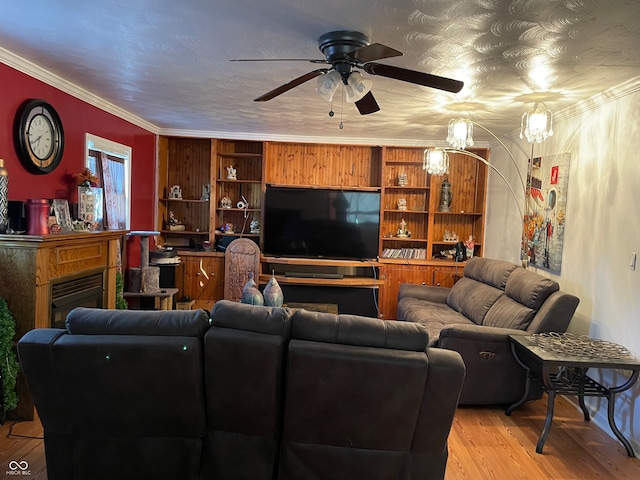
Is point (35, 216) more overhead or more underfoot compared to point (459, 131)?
more underfoot

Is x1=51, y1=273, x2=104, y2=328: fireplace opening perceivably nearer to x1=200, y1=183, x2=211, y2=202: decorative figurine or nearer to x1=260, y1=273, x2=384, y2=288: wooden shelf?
x1=260, y1=273, x2=384, y2=288: wooden shelf

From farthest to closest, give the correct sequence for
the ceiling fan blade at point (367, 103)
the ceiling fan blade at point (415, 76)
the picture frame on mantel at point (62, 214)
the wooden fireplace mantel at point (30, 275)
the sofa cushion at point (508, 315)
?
the sofa cushion at point (508, 315)
the picture frame on mantel at point (62, 214)
the wooden fireplace mantel at point (30, 275)
the ceiling fan blade at point (367, 103)
the ceiling fan blade at point (415, 76)

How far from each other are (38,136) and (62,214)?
2.03ft

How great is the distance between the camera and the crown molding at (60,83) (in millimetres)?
3160

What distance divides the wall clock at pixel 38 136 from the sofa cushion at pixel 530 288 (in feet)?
13.2

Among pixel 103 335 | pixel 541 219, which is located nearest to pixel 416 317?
pixel 541 219

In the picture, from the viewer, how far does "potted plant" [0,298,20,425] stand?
2.87 meters

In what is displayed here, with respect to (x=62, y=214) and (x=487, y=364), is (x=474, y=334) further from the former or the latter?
(x=62, y=214)

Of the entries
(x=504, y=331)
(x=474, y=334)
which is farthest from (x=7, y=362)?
(x=504, y=331)

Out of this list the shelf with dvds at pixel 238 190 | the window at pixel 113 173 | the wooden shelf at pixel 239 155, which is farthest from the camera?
the shelf with dvds at pixel 238 190

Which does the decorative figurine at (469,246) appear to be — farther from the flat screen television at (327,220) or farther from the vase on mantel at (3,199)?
the vase on mantel at (3,199)

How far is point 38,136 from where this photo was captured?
3510 mm

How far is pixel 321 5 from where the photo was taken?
7.18ft

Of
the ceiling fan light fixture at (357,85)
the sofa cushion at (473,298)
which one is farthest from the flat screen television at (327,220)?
the ceiling fan light fixture at (357,85)
